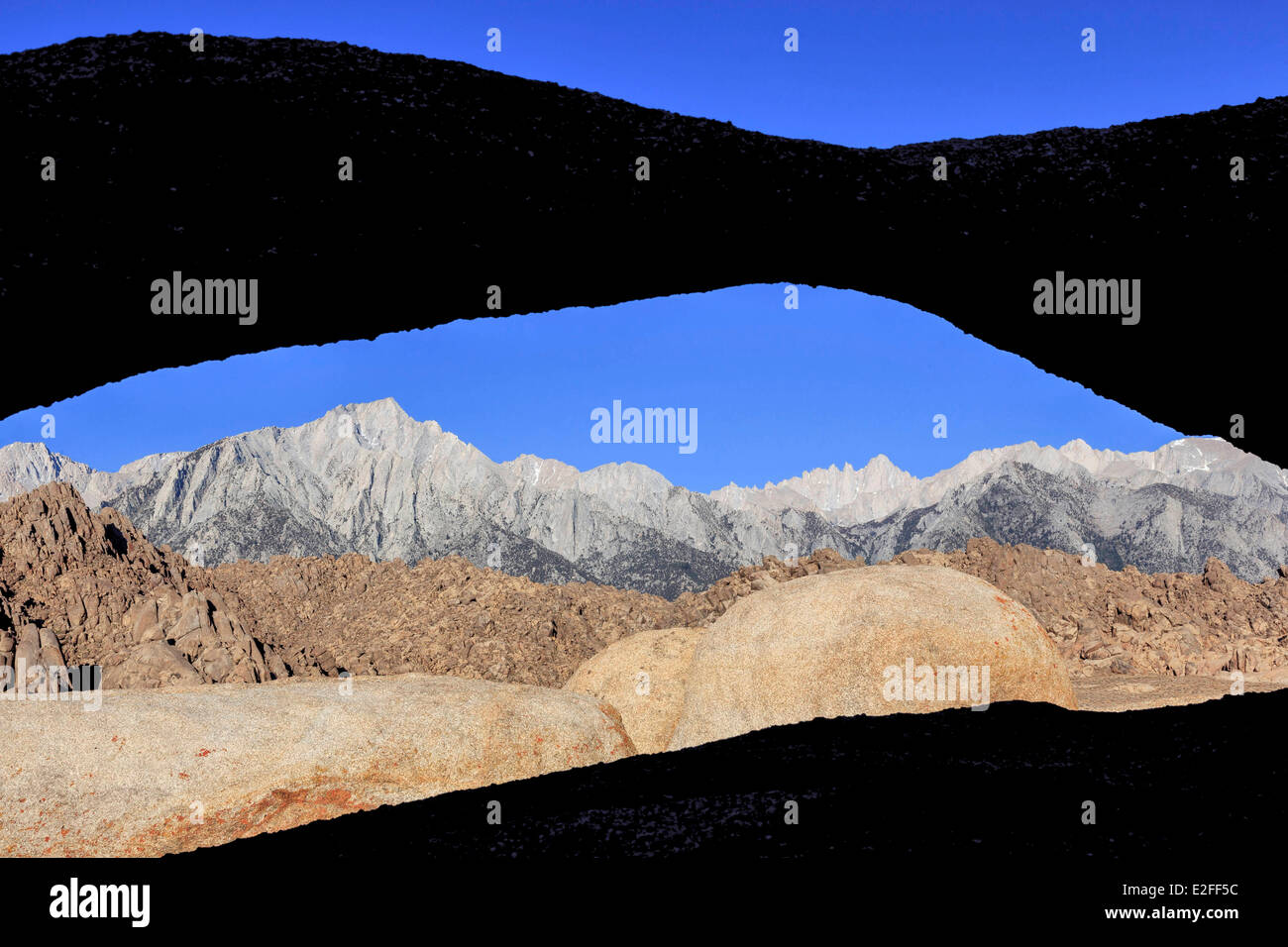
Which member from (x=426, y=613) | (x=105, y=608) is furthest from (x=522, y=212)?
(x=426, y=613)

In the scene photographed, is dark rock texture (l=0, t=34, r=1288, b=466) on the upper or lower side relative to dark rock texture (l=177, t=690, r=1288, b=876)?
upper

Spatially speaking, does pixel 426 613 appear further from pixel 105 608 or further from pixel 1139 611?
pixel 1139 611

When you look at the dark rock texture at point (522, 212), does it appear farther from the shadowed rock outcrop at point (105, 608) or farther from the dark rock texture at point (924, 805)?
the shadowed rock outcrop at point (105, 608)

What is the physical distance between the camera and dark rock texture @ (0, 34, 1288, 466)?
506cm

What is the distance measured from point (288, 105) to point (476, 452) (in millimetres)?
185686

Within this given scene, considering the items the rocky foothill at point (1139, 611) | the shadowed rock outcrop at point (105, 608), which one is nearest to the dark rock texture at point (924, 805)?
the rocky foothill at point (1139, 611)

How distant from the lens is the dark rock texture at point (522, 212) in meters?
5.06

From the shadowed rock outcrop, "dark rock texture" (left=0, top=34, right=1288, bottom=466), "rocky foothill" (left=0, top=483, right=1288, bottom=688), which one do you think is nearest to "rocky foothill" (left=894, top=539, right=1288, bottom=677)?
"rocky foothill" (left=0, top=483, right=1288, bottom=688)

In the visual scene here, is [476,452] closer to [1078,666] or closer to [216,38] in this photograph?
[1078,666]

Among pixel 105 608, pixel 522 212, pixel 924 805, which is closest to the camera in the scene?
pixel 522 212

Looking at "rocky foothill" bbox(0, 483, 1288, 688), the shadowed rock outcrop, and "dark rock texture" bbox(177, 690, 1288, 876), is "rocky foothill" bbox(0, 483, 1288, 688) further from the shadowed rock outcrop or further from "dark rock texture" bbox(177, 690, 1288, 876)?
"dark rock texture" bbox(177, 690, 1288, 876)

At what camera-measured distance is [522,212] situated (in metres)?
5.49
